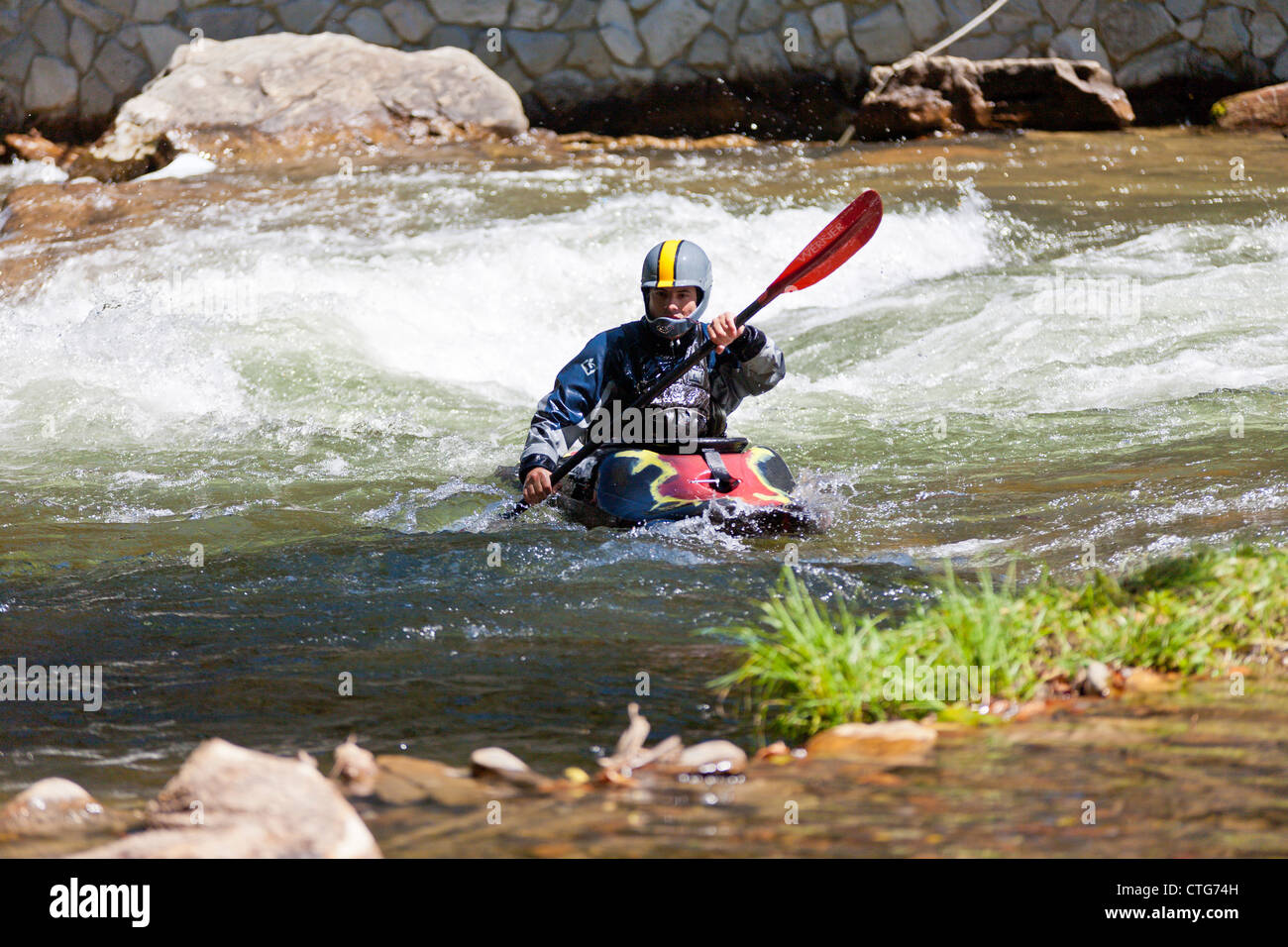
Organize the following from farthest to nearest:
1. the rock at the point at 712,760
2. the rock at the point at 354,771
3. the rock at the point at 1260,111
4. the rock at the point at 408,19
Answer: the rock at the point at 1260,111, the rock at the point at 408,19, the rock at the point at 712,760, the rock at the point at 354,771

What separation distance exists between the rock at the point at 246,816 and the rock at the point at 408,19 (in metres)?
11.2

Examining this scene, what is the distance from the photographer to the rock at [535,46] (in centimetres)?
1239

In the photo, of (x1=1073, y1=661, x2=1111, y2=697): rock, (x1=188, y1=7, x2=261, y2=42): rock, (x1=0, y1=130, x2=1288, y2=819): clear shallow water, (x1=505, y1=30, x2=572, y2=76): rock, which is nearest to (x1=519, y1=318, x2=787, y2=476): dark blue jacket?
(x1=0, y1=130, x2=1288, y2=819): clear shallow water

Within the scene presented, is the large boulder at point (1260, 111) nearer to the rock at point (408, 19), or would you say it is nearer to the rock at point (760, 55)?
the rock at point (760, 55)

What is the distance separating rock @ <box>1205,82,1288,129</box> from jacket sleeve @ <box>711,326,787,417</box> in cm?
958

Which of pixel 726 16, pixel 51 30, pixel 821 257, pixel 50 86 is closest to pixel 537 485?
pixel 821 257

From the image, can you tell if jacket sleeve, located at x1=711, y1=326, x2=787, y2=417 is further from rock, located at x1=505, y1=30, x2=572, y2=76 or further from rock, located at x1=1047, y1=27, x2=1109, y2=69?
rock, located at x1=1047, y1=27, x2=1109, y2=69

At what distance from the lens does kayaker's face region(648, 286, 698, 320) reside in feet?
15.6

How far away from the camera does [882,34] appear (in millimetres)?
12688

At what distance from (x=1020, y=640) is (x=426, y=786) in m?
1.35

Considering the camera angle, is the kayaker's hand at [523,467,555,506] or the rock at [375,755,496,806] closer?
the rock at [375,755,496,806]

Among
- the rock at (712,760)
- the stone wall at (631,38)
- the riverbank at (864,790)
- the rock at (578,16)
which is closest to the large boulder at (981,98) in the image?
the stone wall at (631,38)

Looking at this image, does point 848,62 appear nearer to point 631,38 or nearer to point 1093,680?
point 631,38
